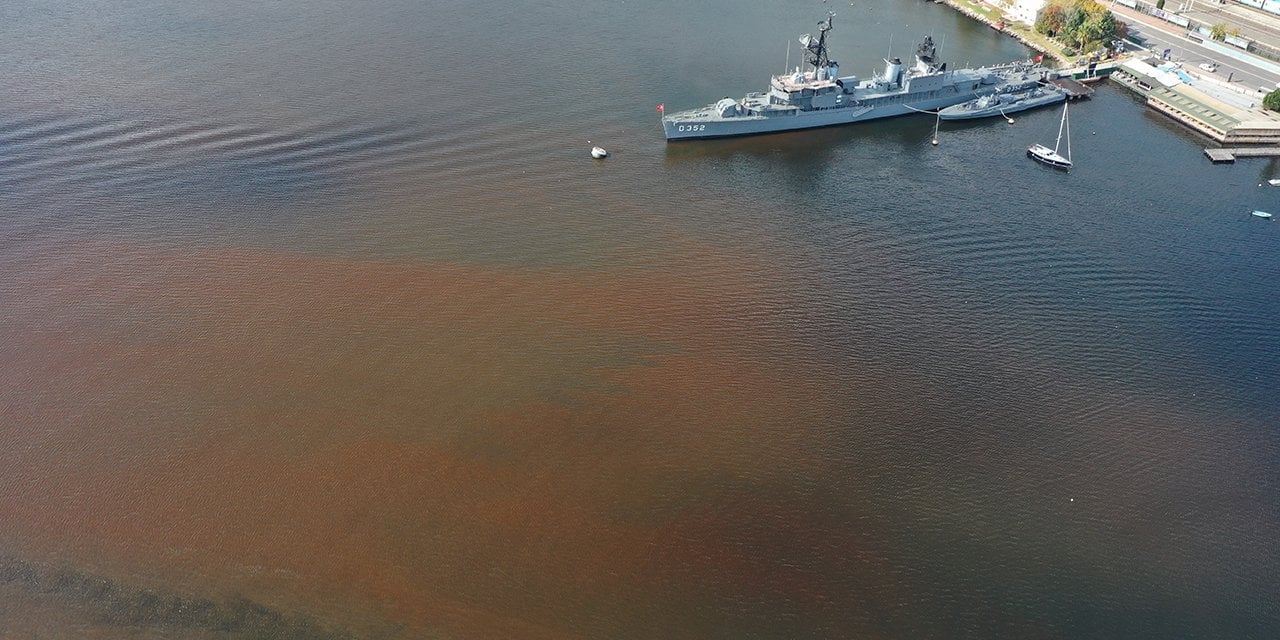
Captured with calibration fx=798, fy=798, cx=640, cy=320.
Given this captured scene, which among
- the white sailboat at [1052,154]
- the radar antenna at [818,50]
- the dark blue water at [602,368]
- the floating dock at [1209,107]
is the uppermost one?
the radar antenna at [818,50]

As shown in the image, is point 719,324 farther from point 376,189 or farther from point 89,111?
point 89,111

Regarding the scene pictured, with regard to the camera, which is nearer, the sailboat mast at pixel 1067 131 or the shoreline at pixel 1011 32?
the sailboat mast at pixel 1067 131

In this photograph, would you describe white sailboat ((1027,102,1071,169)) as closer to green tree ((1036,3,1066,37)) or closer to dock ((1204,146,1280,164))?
dock ((1204,146,1280,164))

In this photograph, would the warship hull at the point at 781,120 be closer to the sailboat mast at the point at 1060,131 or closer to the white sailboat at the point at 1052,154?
the sailboat mast at the point at 1060,131

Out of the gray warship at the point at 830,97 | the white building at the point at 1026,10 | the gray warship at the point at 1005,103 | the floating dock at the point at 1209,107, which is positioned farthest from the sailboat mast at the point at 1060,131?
the white building at the point at 1026,10

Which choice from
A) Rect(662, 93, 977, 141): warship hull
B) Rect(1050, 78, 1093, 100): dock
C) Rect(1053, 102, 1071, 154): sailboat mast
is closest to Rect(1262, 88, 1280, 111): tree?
Rect(1050, 78, 1093, 100): dock

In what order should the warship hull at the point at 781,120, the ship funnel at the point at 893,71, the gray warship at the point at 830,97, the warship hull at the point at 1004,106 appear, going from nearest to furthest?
the warship hull at the point at 781,120 → the gray warship at the point at 830,97 → the ship funnel at the point at 893,71 → the warship hull at the point at 1004,106

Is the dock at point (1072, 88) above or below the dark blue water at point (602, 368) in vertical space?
above
